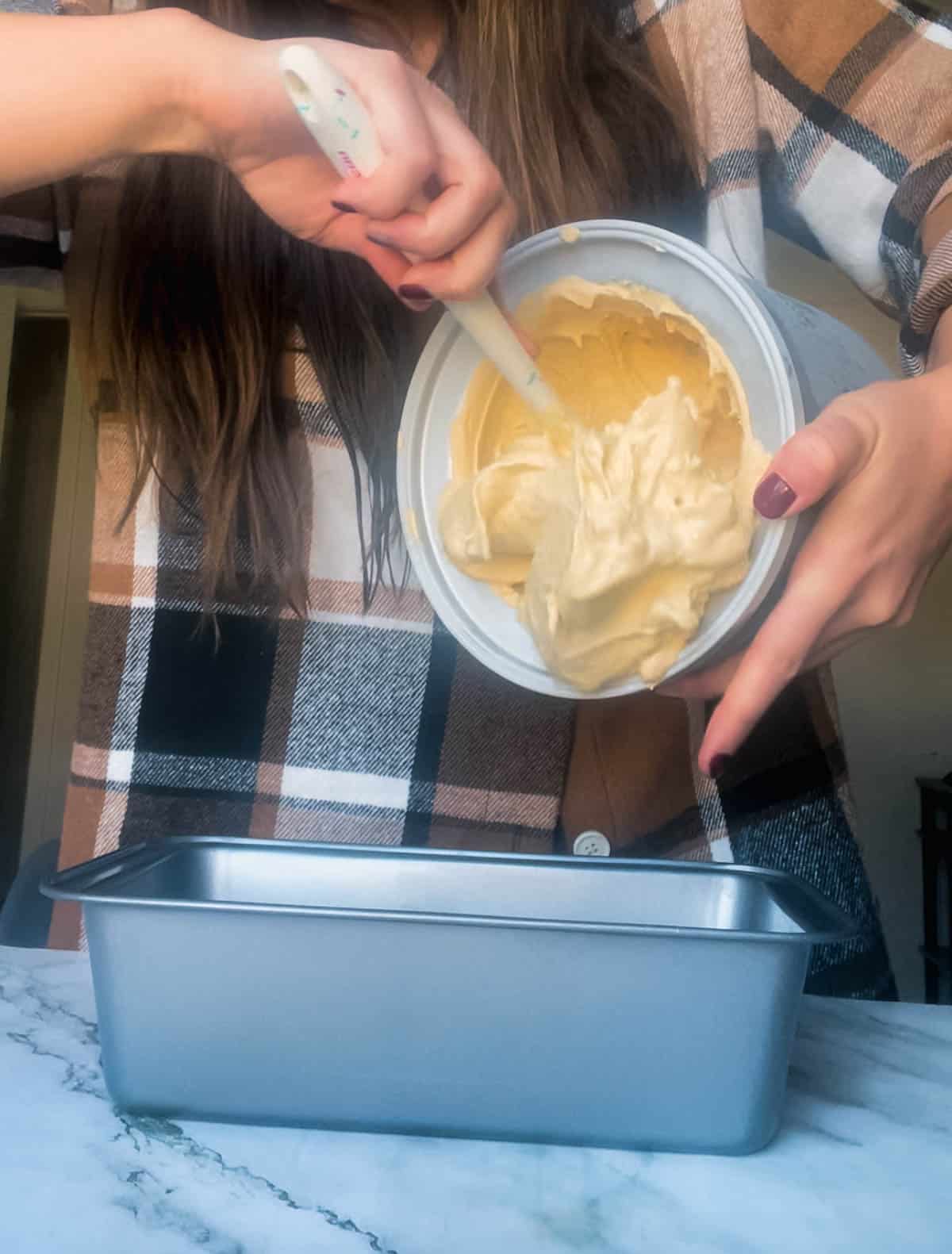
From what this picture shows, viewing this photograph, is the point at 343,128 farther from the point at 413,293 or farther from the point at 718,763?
the point at 718,763

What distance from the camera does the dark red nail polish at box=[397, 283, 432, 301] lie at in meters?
0.40

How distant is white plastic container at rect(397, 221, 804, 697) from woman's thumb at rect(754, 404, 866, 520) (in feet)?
0.04

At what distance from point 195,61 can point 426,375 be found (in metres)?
0.15

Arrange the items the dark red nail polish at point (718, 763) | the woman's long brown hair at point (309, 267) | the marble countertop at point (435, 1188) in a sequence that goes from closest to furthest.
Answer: the marble countertop at point (435, 1188), the dark red nail polish at point (718, 763), the woman's long brown hair at point (309, 267)

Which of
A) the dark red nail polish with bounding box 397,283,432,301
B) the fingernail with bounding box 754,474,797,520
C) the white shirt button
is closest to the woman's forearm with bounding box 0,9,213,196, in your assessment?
the dark red nail polish with bounding box 397,283,432,301

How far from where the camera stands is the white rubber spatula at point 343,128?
1.09 feet

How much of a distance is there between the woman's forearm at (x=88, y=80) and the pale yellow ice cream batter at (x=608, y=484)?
0.53ft

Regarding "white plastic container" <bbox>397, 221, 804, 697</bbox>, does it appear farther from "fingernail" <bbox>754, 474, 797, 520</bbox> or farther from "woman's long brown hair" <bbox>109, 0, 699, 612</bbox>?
"woman's long brown hair" <bbox>109, 0, 699, 612</bbox>

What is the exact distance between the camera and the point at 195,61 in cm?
38

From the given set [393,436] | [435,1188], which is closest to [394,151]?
[393,436]

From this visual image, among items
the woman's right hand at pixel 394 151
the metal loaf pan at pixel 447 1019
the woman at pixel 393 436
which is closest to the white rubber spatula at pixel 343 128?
the woman's right hand at pixel 394 151

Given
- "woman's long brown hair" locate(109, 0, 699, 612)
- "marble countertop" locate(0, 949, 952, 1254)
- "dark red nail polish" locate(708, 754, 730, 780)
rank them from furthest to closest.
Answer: "woman's long brown hair" locate(109, 0, 699, 612) → "dark red nail polish" locate(708, 754, 730, 780) → "marble countertop" locate(0, 949, 952, 1254)

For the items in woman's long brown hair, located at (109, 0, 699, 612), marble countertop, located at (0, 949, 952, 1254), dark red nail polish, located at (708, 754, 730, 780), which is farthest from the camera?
woman's long brown hair, located at (109, 0, 699, 612)

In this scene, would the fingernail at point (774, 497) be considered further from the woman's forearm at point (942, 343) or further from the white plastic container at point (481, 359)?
the woman's forearm at point (942, 343)
